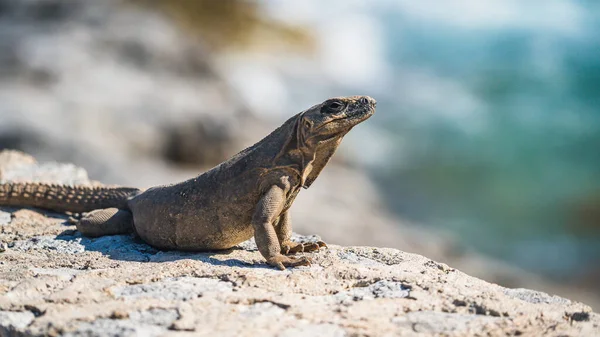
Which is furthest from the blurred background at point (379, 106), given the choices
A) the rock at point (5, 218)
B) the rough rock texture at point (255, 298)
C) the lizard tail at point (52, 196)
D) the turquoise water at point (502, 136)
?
the rough rock texture at point (255, 298)

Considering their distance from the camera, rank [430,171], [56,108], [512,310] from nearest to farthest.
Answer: [512,310], [56,108], [430,171]

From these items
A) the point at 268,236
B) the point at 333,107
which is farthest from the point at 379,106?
the point at 268,236

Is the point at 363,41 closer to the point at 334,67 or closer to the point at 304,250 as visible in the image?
the point at 334,67

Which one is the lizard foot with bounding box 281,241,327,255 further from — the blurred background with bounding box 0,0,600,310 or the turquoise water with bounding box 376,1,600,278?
the turquoise water with bounding box 376,1,600,278

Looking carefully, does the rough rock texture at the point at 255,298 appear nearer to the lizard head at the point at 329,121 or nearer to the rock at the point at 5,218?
the lizard head at the point at 329,121

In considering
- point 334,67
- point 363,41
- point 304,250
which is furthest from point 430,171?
point 304,250

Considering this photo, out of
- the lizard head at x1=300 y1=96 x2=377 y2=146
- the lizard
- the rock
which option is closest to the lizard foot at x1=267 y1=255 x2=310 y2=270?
the lizard
